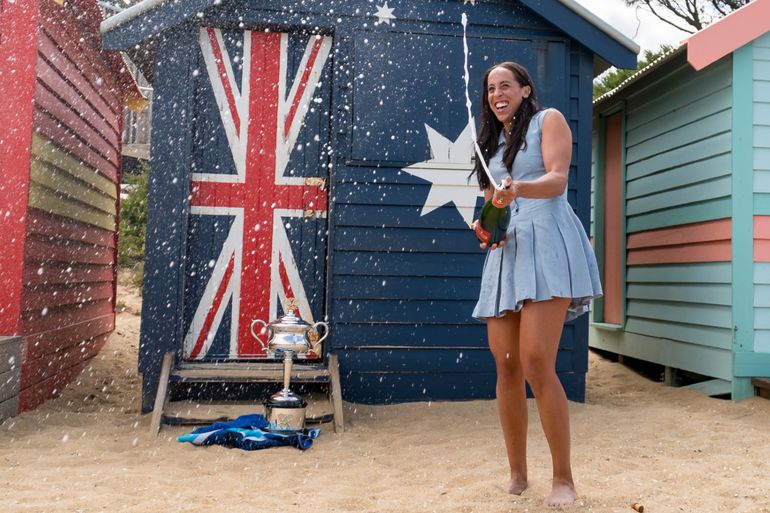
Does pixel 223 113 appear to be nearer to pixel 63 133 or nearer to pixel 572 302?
pixel 63 133

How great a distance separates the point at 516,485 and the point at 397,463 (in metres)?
0.86

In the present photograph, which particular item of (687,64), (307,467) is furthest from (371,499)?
(687,64)

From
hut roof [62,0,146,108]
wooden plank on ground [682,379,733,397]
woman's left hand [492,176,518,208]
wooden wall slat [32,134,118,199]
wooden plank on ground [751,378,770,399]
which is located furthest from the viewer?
hut roof [62,0,146,108]

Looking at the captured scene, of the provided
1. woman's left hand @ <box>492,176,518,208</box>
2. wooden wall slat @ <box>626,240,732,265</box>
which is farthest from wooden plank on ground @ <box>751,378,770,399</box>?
woman's left hand @ <box>492,176,518,208</box>

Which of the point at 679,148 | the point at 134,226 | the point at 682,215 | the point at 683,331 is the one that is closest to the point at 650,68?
the point at 679,148

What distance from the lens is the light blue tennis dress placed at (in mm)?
2721

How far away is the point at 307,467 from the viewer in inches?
142

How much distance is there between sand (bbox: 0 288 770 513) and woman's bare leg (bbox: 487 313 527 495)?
0.15 m

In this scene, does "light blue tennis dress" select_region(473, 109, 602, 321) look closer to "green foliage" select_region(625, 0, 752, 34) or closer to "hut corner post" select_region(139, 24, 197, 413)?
"hut corner post" select_region(139, 24, 197, 413)

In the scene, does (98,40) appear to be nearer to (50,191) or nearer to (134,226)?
(50,191)

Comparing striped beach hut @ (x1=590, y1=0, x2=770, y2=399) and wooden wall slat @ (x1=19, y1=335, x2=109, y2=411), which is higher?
striped beach hut @ (x1=590, y1=0, x2=770, y2=399)

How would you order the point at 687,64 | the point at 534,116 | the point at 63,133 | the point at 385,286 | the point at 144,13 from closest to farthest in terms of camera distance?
1. the point at 534,116
2. the point at 144,13
3. the point at 385,286
4. the point at 63,133
5. the point at 687,64

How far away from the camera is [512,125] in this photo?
2.90m

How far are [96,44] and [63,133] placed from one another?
4.10ft
